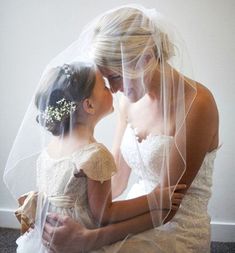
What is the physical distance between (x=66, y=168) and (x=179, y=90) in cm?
38

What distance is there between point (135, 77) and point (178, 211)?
0.43 metres

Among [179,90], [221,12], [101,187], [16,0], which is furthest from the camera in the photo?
[16,0]

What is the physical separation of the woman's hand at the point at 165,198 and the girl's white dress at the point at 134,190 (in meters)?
0.07

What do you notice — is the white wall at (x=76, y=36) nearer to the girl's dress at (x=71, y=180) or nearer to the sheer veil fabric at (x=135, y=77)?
the sheer veil fabric at (x=135, y=77)

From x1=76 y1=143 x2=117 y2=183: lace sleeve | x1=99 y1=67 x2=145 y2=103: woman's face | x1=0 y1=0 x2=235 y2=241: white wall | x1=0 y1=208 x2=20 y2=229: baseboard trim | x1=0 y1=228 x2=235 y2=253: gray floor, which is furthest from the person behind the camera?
x1=0 y1=208 x2=20 y2=229: baseboard trim

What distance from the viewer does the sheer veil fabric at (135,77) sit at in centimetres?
97

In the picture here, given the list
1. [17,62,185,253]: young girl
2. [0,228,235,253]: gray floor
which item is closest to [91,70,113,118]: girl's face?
[17,62,185,253]: young girl

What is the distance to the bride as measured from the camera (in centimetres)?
97

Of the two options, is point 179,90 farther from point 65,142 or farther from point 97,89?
point 65,142

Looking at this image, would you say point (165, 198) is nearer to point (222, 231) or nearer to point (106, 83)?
point (106, 83)

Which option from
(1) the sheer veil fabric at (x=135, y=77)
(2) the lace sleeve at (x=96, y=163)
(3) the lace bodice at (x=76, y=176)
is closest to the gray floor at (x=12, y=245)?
(1) the sheer veil fabric at (x=135, y=77)

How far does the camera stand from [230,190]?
1930 mm

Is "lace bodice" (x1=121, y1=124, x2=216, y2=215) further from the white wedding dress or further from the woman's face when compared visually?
the woman's face

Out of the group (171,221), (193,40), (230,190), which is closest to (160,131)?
(171,221)
